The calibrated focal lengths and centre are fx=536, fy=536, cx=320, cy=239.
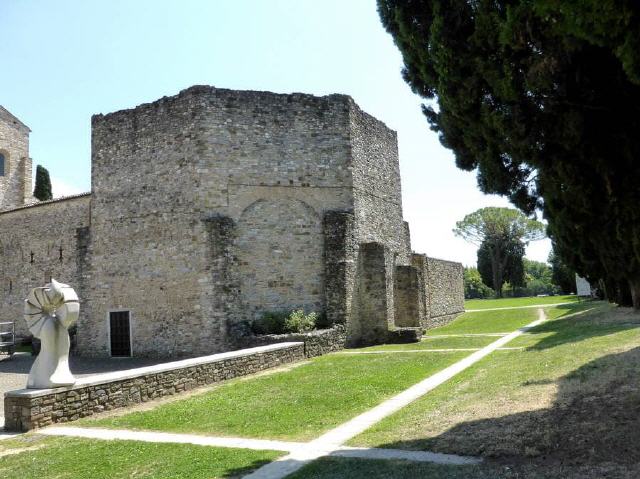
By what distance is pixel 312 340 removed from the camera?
16578mm

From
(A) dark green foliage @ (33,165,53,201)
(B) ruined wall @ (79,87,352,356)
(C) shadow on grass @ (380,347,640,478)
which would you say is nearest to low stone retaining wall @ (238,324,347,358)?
(B) ruined wall @ (79,87,352,356)

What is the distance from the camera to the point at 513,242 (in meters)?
59.6

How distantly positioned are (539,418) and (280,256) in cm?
1274

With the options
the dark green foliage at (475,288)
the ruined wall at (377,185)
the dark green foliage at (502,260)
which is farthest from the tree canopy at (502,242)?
the ruined wall at (377,185)

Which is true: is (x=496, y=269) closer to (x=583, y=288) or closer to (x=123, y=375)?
(x=583, y=288)

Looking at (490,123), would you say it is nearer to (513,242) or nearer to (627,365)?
(627,365)

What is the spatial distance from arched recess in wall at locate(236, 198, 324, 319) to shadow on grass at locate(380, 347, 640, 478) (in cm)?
1148

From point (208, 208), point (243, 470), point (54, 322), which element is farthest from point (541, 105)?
point (208, 208)

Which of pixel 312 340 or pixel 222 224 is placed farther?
pixel 222 224

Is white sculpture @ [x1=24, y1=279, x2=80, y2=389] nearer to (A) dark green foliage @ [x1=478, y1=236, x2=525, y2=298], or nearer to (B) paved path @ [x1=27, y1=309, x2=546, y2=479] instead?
(B) paved path @ [x1=27, y1=309, x2=546, y2=479]

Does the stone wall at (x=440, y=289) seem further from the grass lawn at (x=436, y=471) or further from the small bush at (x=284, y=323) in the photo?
the grass lawn at (x=436, y=471)

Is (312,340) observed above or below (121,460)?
above

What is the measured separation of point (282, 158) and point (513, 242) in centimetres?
4669

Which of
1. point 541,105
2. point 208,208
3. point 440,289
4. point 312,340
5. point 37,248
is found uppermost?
point 208,208
